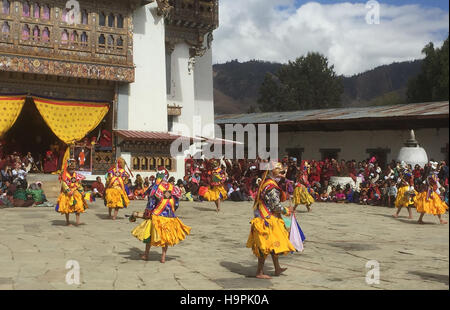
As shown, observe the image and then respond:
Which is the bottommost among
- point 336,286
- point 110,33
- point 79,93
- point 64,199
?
point 336,286

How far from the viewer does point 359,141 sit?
2362cm

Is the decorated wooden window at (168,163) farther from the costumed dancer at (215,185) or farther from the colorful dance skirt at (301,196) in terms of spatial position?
the colorful dance skirt at (301,196)

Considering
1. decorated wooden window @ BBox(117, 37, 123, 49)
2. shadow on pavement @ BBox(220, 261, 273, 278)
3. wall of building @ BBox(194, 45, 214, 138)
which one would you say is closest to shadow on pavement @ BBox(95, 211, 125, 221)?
shadow on pavement @ BBox(220, 261, 273, 278)

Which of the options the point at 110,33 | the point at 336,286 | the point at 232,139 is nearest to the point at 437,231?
the point at 336,286

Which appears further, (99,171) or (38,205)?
(99,171)

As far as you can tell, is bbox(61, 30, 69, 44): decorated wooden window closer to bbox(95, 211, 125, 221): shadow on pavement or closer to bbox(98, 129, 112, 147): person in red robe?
bbox(98, 129, 112, 147): person in red robe

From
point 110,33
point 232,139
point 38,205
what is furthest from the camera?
point 232,139

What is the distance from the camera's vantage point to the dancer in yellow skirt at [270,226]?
23.3 feet

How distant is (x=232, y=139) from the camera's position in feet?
101

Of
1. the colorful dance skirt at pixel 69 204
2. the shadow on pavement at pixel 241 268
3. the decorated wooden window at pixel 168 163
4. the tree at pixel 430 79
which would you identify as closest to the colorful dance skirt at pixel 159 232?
the shadow on pavement at pixel 241 268

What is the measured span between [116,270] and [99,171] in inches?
602

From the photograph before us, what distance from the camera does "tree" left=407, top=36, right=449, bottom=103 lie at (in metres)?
39.8

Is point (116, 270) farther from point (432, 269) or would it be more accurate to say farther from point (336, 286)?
point (432, 269)
